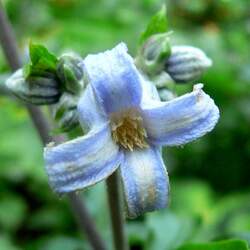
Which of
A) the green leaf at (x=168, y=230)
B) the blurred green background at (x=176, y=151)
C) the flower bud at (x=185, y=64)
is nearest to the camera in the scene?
the flower bud at (x=185, y=64)

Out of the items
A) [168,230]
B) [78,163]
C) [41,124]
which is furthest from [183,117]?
[168,230]

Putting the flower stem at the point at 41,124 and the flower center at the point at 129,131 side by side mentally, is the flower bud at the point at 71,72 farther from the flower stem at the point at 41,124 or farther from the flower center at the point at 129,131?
the flower stem at the point at 41,124

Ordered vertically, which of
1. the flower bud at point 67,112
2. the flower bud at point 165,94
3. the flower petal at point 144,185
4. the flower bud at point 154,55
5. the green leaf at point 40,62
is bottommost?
the flower petal at point 144,185

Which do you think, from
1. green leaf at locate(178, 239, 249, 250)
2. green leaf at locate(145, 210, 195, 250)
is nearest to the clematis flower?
green leaf at locate(178, 239, 249, 250)

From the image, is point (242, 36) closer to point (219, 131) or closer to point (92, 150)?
point (219, 131)

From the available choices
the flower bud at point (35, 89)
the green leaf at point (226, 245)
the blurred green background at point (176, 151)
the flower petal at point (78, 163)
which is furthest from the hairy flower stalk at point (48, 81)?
the blurred green background at point (176, 151)
